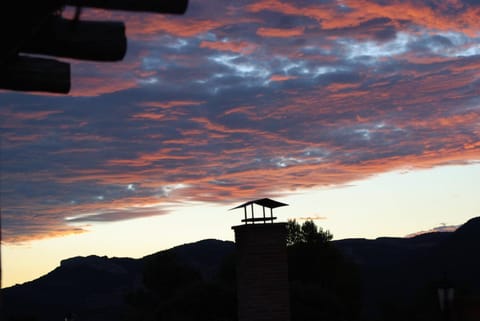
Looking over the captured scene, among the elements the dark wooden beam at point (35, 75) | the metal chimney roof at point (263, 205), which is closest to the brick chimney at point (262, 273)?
the metal chimney roof at point (263, 205)

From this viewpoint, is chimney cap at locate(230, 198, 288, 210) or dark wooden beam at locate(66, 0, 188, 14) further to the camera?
chimney cap at locate(230, 198, 288, 210)

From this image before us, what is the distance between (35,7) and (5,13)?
0.18 metres

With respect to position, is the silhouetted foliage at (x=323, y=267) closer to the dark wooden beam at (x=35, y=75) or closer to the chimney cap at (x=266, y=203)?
the chimney cap at (x=266, y=203)

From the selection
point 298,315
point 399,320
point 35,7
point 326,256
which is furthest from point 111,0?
point 399,320

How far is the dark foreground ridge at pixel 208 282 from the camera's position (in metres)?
55.6

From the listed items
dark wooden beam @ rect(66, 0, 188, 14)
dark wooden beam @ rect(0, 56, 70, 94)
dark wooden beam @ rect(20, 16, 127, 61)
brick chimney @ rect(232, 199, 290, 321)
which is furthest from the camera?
brick chimney @ rect(232, 199, 290, 321)

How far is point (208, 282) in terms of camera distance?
42125 mm

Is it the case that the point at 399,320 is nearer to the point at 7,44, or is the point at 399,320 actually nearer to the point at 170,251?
the point at 170,251

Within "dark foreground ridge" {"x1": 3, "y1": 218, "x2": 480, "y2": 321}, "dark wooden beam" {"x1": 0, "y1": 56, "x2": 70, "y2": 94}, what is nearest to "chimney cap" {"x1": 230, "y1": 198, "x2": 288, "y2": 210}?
"dark foreground ridge" {"x1": 3, "y1": 218, "x2": 480, "y2": 321}

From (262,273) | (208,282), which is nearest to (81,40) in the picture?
(262,273)

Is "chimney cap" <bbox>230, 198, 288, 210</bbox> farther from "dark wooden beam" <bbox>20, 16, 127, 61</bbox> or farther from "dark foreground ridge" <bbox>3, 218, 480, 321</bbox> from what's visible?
"dark wooden beam" <bbox>20, 16, 127, 61</bbox>

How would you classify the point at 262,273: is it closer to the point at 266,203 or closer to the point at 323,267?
the point at 266,203

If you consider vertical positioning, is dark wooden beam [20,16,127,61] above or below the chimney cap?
below

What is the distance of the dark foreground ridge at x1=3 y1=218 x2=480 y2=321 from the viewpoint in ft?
182
